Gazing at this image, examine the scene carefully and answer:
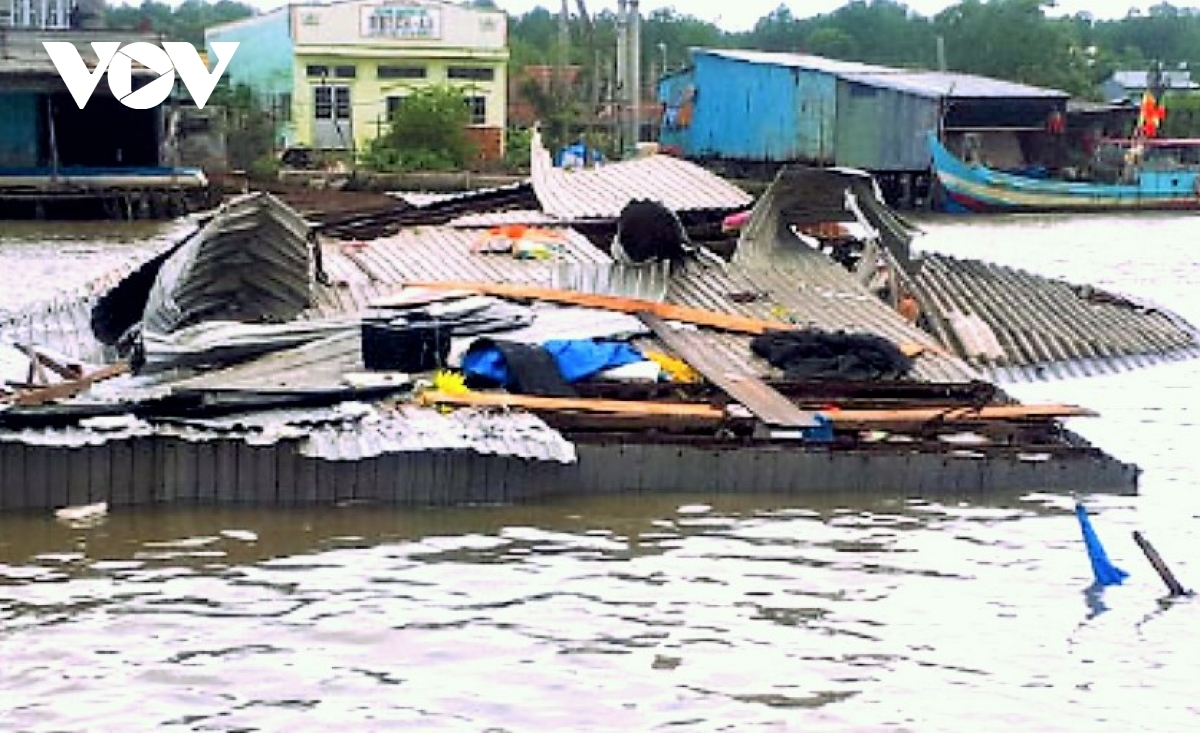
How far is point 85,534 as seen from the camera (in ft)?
31.7

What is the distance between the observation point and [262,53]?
51250 millimetres

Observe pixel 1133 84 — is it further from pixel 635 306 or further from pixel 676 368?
pixel 676 368

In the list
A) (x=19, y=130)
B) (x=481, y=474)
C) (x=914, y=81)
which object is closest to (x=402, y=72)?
(x=914, y=81)

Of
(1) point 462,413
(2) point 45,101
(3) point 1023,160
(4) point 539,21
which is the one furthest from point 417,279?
(4) point 539,21

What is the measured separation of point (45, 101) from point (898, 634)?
3064cm

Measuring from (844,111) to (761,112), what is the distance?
3.82 metres

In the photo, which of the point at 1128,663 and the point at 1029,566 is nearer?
the point at 1128,663

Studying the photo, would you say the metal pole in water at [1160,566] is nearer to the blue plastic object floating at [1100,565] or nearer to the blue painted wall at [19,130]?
the blue plastic object floating at [1100,565]

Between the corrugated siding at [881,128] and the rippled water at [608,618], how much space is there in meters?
30.8

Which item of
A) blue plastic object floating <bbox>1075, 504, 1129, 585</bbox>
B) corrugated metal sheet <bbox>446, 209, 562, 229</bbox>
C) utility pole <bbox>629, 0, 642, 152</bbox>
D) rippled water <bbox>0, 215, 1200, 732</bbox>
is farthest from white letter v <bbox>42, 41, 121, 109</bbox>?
blue plastic object floating <bbox>1075, 504, 1129, 585</bbox>

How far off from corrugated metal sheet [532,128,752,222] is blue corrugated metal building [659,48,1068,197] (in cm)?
2264

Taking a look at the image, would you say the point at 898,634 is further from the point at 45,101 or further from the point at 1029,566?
the point at 45,101

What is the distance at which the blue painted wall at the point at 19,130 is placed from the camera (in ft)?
116

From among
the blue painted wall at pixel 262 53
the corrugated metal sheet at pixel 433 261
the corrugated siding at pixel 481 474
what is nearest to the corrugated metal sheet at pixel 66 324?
the corrugated metal sheet at pixel 433 261
